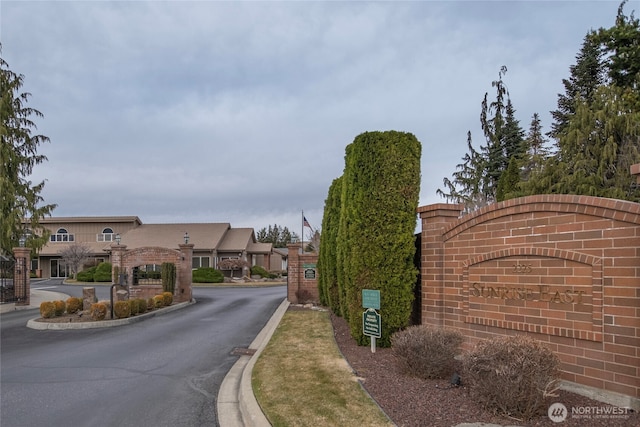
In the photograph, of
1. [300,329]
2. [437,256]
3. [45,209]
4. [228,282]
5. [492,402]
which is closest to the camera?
[492,402]

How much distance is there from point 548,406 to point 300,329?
23.9 ft

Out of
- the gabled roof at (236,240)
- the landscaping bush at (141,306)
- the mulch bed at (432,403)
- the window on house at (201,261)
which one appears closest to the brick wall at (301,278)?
the landscaping bush at (141,306)

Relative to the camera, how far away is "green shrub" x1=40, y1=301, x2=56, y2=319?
13562mm

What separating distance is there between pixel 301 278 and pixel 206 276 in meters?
21.3

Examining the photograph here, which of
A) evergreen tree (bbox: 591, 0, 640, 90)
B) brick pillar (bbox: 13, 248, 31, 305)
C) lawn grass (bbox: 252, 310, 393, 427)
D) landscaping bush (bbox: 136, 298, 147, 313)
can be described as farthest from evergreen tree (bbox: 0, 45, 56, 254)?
evergreen tree (bbox: 591, 0, 640, 90)

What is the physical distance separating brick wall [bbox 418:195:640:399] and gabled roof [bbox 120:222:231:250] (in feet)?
123

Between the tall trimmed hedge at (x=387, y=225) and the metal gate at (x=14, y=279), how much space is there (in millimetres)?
18334

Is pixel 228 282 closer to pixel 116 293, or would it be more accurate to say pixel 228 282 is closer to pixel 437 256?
pixel 116 293

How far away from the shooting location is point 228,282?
39.3 meters

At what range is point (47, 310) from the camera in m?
13.6

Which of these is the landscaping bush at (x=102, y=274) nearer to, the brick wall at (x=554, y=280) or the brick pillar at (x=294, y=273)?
the brick pillar at (x=294, y=273)

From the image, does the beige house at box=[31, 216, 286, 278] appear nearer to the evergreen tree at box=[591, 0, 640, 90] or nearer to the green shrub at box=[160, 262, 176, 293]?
the green shrub at box=[160, 262, 176, 293]

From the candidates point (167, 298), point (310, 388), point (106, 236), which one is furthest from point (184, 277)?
point (106, 236)

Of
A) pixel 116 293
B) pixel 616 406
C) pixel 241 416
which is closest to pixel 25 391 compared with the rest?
pixel 241 416
